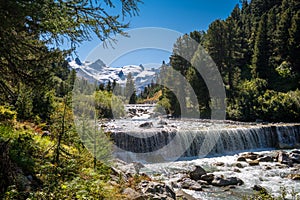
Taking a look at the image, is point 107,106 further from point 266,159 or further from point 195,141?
point 266,159

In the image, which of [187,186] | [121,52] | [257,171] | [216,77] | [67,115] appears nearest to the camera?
[67,115]

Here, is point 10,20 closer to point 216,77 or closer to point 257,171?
point 257,171

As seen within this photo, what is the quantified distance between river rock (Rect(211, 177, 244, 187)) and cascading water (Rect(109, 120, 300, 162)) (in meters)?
4.99

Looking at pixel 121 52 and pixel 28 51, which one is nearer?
pixel 28 51

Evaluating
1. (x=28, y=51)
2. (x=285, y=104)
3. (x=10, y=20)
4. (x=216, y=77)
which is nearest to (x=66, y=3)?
(x=10, y=20)

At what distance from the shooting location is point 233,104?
28812 millimetres

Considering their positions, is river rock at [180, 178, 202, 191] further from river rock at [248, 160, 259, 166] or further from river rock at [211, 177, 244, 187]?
river rock at [248, 160, 259, 166]

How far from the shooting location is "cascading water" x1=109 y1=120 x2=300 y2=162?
15673mm

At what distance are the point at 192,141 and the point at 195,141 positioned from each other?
0.81 ft

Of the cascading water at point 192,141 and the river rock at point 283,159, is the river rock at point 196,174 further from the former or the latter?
the river rock at point 283,159

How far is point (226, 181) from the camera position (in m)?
10.4

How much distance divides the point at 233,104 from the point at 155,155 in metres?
16.6

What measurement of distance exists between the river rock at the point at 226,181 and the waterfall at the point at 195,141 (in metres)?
5.00

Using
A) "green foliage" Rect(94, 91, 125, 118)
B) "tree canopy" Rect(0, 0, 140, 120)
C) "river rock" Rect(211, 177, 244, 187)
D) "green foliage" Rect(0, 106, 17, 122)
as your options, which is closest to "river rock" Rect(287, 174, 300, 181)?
"river rock" Rect(211, 177, 244, 187)
